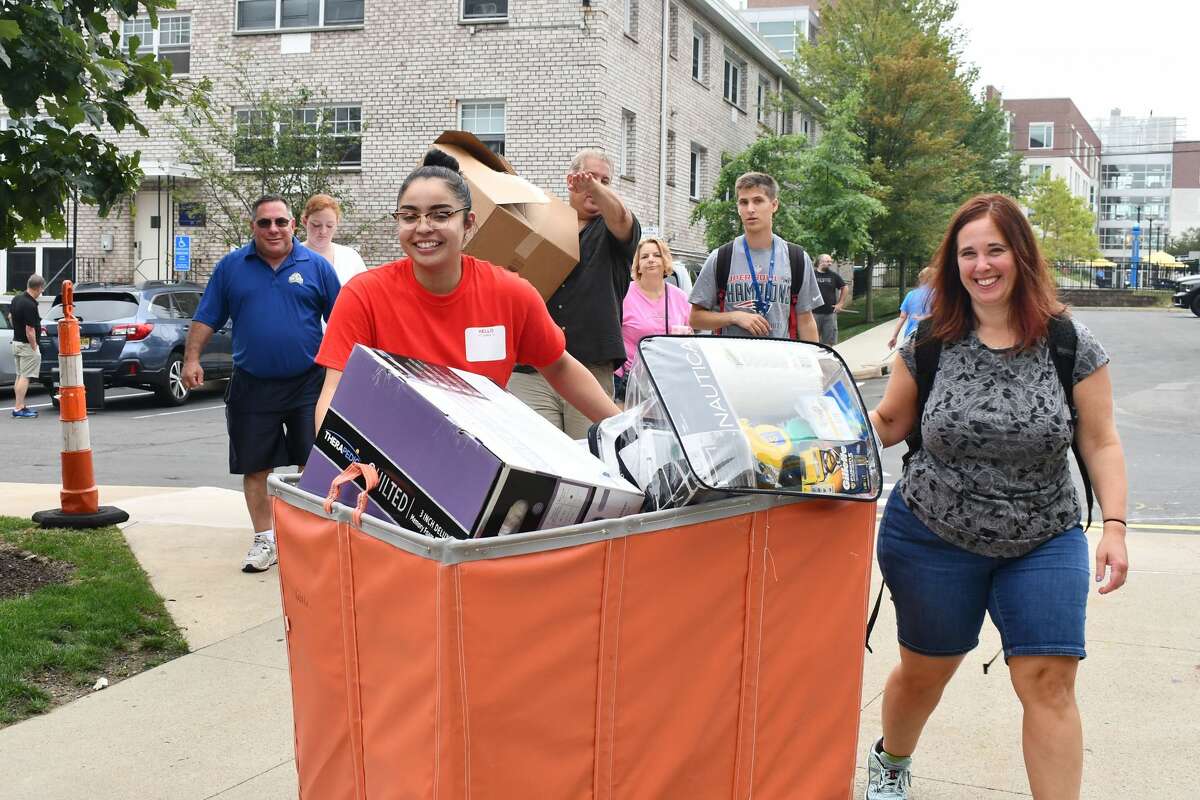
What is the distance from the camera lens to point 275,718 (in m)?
4.33

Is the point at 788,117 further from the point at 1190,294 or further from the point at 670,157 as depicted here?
the point at 1190,294

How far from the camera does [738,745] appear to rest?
2.61 metres

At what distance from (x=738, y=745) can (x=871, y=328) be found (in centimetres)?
3038

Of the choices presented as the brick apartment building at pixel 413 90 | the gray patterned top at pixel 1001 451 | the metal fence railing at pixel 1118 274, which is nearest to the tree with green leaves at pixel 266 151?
the brick apartment building at pixel 413 90

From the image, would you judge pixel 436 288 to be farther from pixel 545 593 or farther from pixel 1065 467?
pixel 1065 467

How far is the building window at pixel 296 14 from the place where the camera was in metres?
23.8

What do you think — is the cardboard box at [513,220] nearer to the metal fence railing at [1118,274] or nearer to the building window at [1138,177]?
the metal fence railing at [1118,274]

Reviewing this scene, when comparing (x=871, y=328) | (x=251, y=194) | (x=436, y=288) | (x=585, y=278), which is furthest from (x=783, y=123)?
(x=436, y=288)

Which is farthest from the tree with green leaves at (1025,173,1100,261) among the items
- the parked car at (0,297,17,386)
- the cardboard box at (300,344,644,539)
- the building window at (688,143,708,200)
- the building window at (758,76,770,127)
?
the cardboard box at (300,344,644,539)

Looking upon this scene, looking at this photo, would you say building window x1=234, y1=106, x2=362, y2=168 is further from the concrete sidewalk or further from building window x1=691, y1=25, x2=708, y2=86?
the concrete sidewalk

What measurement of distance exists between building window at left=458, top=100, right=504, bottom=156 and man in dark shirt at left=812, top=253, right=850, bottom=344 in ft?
22.0

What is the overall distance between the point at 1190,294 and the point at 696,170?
17.6m

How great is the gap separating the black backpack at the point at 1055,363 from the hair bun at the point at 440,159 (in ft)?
5.79

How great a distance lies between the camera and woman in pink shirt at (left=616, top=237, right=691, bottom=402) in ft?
25.7
